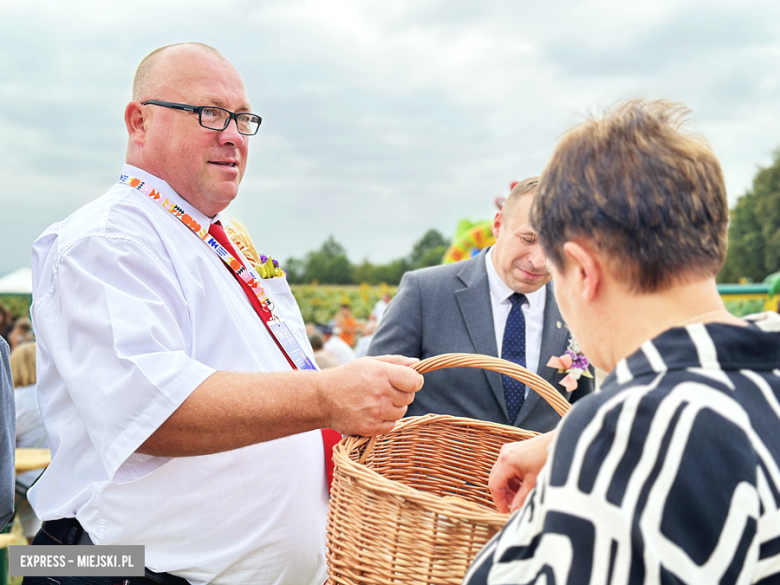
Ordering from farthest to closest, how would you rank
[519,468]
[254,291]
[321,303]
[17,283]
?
1. [321,303]
2. [17,283]
3. [254,291]
4. [519,468]

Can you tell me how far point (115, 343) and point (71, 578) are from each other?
75 centimetres

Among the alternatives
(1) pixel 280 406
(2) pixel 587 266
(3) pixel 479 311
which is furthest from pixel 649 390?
(3) pixel 479 311

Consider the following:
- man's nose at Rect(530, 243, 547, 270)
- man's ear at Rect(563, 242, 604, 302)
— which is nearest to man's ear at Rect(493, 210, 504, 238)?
man's nose at Rect(530, 243, 547, 270)

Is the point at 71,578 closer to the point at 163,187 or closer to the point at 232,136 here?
the point at 163,187

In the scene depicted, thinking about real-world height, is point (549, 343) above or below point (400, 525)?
above

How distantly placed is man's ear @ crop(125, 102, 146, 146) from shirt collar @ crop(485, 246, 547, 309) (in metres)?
Result: 1.77

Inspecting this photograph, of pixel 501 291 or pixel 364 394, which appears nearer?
pixel 364 394

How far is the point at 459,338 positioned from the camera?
2.98 m

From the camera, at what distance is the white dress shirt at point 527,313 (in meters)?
2.98

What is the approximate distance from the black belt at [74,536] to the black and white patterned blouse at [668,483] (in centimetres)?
121

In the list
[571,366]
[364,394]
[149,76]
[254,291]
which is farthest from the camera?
[571,366]

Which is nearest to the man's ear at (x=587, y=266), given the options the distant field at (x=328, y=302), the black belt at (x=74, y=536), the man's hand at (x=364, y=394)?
the man's hand at (x=364, y=394)

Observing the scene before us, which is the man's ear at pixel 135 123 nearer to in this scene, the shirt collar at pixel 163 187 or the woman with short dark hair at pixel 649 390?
the shirt collar at pixel 163 187

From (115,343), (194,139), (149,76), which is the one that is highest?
(149,76)
